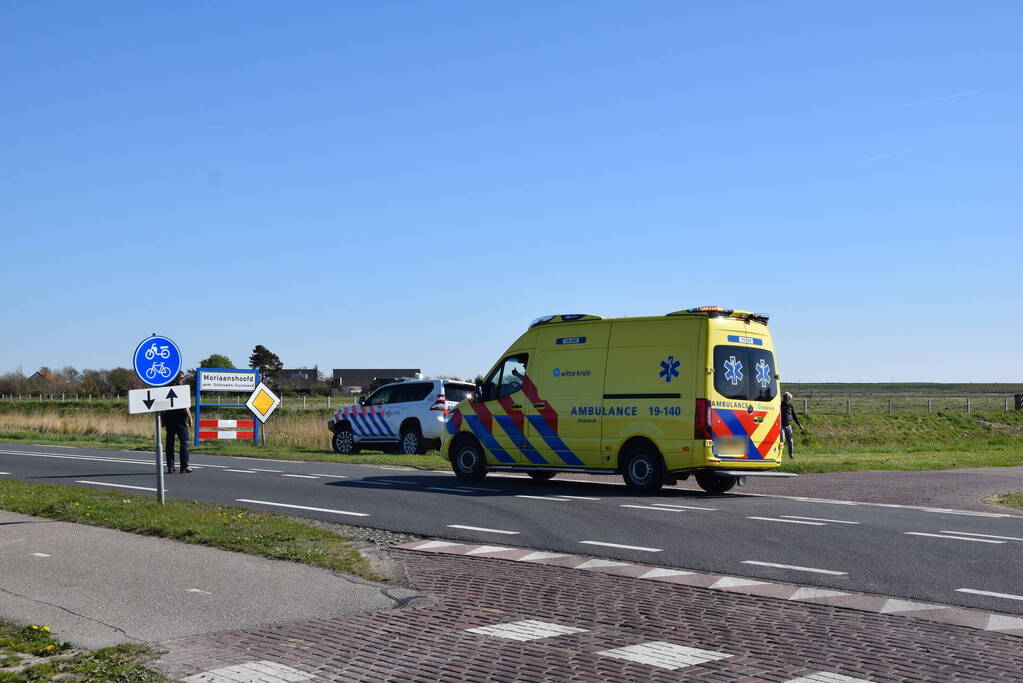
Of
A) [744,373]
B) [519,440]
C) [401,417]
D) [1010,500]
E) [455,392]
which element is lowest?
[1010,500]

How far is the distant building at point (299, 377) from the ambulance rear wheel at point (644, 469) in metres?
93.7

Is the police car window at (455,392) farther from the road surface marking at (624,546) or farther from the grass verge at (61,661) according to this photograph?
the grass verge at (61,661)

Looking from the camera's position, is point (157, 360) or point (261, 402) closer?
point (157, 360)

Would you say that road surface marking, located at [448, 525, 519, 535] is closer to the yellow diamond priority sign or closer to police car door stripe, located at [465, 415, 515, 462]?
police car door stripe, located at [465, 415, 515, 462]

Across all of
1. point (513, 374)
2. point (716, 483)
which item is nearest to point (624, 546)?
point (716, 483)

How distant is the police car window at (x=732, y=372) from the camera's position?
51.1 feet

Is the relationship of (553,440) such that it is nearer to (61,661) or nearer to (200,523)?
(200,523)

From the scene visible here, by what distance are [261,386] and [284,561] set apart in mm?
19477

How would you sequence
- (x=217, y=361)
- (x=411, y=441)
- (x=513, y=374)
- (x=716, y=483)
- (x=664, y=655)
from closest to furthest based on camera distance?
→ (x=664, y=655), (x=716, y=483), (x=513, y=374), (x=411, y=441), (x=217, y=361)

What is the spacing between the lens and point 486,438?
17.9 metres

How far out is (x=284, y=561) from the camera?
928 centimetres

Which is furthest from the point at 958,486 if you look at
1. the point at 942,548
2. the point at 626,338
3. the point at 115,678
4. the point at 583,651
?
the point at 115,678

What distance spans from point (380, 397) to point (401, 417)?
80 cm

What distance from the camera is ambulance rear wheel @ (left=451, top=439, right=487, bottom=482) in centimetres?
1809
